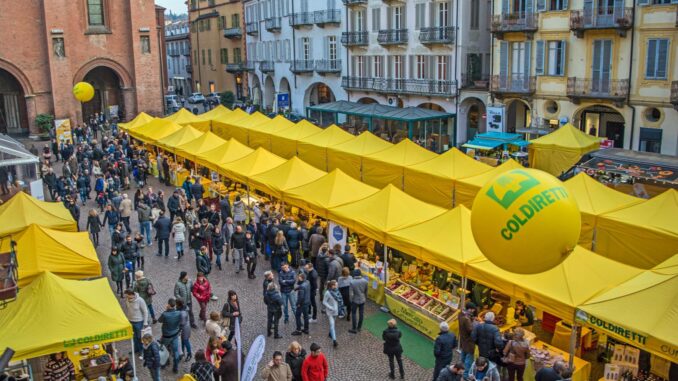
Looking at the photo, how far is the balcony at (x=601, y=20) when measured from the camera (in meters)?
23.7

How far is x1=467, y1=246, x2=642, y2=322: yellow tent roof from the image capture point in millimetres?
9875

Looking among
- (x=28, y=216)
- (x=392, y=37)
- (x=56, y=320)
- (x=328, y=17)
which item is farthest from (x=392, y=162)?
(x=328, y=17)

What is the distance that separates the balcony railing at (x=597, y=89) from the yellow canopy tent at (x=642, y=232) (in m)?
11.7

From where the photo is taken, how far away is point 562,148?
22.3 m

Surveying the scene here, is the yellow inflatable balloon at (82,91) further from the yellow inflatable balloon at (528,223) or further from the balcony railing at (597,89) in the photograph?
the yellow inflatable balloon at (528,223)

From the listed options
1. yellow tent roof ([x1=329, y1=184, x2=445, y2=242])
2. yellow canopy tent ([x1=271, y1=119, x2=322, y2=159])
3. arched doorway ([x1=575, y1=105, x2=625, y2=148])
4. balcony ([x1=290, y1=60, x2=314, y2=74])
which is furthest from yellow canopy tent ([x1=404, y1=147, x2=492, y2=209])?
balcony ([x1=290, y1=60, x2=314, y2=74])

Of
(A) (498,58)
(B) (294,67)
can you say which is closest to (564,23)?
(A) (498,58)

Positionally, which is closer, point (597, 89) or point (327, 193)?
point (327, 193)

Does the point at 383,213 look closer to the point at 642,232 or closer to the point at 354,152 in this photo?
the point at 642,232

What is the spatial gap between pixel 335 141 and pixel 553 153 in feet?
26.3

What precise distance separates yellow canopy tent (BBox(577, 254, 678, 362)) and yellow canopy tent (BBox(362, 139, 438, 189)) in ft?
35.1

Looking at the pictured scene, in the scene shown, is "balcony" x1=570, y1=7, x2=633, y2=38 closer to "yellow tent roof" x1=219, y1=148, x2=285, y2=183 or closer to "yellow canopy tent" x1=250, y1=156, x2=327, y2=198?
"yellow canopy tent" x1=250, y1=156, x2=327, y2=198

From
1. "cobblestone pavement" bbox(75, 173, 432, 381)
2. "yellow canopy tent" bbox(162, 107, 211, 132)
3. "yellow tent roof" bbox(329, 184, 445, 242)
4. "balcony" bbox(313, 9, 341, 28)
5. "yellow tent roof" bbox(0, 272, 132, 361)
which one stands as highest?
"balcony" bbox(313, 9, 341, 28)

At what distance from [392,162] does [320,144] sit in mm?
4449
